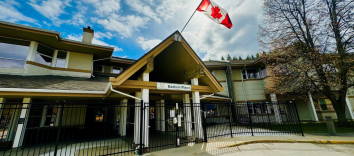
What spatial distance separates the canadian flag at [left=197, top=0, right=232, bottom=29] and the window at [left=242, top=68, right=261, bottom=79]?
1087 cm

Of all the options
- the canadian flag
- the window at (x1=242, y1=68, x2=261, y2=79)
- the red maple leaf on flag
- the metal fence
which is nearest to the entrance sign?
the metal fence

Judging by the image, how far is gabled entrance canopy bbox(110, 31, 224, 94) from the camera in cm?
602

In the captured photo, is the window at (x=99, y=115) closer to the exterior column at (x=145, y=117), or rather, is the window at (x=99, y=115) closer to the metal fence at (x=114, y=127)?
the metal fence at (x=114, y=127)

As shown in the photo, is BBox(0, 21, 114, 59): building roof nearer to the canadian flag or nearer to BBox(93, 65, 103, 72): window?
BBox(93, 65, 103, 72): window

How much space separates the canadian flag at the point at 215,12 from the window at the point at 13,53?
36.1ft

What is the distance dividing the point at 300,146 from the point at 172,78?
289 inches

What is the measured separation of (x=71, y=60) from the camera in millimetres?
10953

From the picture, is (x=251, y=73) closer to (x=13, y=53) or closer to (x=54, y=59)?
(x=54, y=59)

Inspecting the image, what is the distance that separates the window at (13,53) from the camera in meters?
8.35

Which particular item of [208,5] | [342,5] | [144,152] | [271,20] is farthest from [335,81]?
[144,152]

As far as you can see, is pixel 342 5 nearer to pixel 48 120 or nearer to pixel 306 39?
pixel 306 39

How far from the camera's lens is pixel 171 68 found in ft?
28.8

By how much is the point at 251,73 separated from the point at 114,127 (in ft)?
51.7

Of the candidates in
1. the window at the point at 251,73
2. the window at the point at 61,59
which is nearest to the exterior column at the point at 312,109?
the window at the point at 251,73
